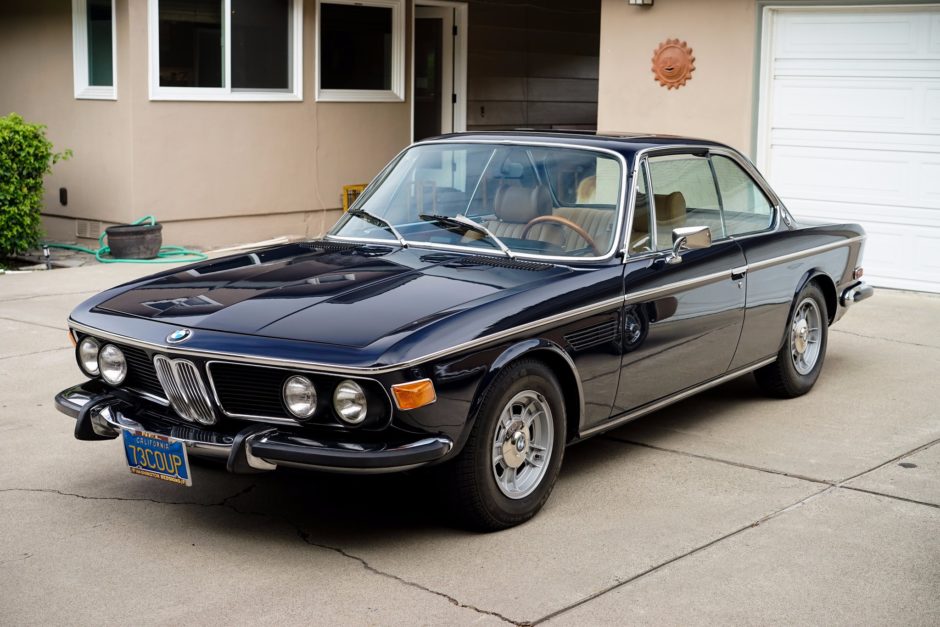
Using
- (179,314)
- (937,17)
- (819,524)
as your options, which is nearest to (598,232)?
(819,524)

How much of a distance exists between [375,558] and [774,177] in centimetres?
775

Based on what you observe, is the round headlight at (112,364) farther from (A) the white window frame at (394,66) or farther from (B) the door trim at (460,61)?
(B) the door trim at (460,61)

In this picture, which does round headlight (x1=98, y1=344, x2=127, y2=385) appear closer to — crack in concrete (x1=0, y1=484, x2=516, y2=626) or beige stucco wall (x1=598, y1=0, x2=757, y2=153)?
crack in concrete (x1=0, y1=484, x2=516, y2=626)

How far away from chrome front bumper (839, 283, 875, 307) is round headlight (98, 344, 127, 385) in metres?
4.38

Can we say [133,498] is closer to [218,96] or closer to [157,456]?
[157,456]

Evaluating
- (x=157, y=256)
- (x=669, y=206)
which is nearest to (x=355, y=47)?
(x=157, y=256)

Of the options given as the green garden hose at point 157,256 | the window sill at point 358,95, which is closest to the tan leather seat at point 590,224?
the green garden hose at point 157,256

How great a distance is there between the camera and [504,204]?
5.49 meters

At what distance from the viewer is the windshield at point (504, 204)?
5336mm

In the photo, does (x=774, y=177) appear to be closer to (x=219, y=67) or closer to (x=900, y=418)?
(x=900, y=418)

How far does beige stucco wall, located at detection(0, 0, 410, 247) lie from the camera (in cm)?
1150

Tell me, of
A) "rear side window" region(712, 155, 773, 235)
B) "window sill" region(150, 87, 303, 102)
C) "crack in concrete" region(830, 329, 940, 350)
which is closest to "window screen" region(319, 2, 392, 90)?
"window sill" region(150, 87, 303, 102)

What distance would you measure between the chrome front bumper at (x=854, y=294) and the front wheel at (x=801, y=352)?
20 cm

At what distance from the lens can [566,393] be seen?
487 cm
